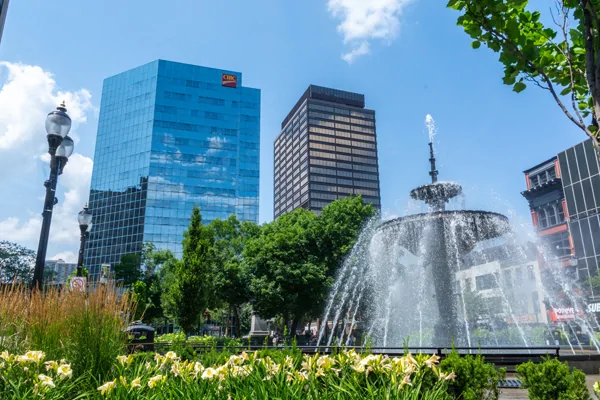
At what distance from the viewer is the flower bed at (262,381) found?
3.74m

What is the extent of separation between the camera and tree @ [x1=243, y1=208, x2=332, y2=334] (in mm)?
30656

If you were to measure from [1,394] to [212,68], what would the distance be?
96243 mm

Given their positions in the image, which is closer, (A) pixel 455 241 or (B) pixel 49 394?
(B) pixel 49 394

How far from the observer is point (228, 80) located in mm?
94500

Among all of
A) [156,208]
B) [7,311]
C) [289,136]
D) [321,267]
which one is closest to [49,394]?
[7,311]

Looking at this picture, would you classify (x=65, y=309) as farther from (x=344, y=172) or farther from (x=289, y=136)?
(x=289, y=136)

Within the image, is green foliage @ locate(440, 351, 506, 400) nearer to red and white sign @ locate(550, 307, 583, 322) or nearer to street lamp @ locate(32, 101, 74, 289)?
street lamp @ locate(32, 101, 74, 289)

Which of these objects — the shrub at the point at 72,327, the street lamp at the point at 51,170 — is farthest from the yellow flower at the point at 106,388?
the street lamp at the point at 51,170

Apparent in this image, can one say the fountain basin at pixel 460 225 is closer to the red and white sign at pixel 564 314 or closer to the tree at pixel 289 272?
the tree at pixel 289 272

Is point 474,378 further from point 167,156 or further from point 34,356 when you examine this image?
point 167,156

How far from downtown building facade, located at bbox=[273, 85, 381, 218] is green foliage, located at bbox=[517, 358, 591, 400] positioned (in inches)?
4969

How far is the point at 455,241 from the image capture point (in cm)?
1510

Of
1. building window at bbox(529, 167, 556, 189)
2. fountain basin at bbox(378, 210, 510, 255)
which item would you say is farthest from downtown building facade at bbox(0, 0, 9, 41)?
building window at bbox(529, 167, 556, 189)

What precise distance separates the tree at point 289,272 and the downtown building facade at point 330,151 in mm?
98853
